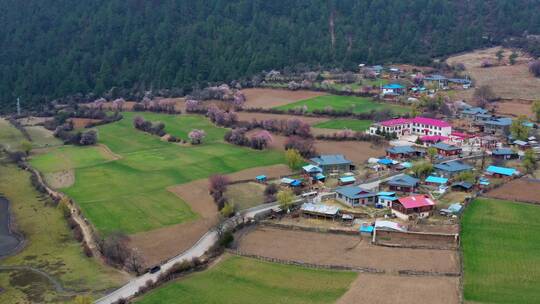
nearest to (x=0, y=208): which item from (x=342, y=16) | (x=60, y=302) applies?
(x=60, y=302)

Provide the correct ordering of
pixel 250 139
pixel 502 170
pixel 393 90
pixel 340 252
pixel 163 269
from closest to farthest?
pixel 163 269, pixel 340 252, pixel 502 170, pixel 250 139, pixel 393 90

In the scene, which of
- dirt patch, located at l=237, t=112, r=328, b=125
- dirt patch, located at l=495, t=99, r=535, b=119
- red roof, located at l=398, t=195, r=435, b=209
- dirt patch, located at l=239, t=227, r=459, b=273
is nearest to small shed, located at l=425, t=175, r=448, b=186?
red roof, located at l=398, t=195, r=435, b=209

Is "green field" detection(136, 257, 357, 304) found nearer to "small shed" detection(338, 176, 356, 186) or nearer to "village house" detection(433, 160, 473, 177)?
"small shed" detection(338, 176, 356, 186)

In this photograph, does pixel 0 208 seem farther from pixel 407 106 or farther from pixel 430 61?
pixel 430 61

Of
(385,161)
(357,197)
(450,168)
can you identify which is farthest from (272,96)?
(357,197)

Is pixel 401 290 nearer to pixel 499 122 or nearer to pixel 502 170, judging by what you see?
pixel 502 170

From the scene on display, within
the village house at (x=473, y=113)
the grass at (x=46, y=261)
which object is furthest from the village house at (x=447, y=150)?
the grass at (x=46, y=261)
